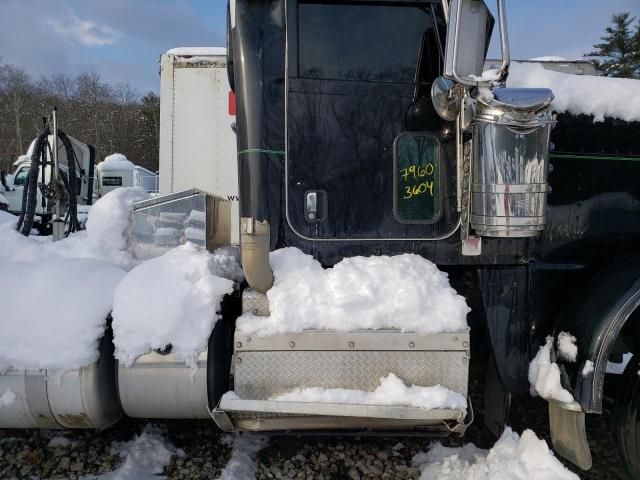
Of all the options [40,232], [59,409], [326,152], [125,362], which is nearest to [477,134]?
[326,152]

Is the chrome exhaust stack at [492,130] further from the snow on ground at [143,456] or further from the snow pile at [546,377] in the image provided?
the snow on ground at [143,456]

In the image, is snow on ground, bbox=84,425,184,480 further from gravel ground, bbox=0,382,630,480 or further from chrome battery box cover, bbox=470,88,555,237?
chrome battery box cover, bbox=470,88,555,237

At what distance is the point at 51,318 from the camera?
103 inches

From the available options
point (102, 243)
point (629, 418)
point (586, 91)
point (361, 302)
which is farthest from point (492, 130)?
point (102, 243)

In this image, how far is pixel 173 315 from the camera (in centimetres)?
251

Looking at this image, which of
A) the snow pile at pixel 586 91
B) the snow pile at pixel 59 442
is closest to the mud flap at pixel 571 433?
the snow pile at pixel 586 91

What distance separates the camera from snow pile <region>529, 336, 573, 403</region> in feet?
8.23

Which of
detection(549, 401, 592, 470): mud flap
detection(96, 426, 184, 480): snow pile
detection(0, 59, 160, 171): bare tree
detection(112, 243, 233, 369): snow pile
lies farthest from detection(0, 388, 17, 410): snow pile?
detection(0, 59, 160, 171): bare tree

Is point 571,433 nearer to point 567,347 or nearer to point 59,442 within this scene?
point 567,347

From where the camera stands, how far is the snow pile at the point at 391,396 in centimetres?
233

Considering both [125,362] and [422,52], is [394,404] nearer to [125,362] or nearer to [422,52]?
[125,362]

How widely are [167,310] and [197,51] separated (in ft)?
13.8

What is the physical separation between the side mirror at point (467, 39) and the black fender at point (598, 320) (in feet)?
3.90

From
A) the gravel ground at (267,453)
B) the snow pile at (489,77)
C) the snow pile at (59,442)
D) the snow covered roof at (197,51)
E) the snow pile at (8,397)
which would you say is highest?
the snow covered roof at (197,51)
